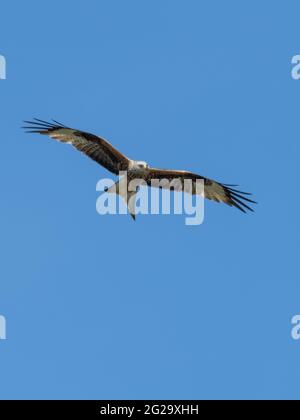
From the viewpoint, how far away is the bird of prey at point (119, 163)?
75.8ft

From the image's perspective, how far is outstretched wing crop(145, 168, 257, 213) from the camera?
76.8 feet

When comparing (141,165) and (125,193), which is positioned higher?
(141,165)

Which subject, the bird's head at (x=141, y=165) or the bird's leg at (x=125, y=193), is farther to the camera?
the bird's head at (x=141, y=165)

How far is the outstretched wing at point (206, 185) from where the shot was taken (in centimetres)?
2341

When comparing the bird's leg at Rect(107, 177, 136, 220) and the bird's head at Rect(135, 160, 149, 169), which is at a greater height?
the bird's head at Rect(135, 160, 149, 169)

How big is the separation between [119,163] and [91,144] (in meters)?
0.67

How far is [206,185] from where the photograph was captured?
78.4ft

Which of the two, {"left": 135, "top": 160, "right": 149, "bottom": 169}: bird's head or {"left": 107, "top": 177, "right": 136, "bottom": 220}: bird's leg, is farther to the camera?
{"left": 135, "top": 160, "right": 149, "bottom": 169}: bird's head

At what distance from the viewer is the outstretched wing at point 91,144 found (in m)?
23.1

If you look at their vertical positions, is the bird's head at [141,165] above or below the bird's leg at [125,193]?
above
